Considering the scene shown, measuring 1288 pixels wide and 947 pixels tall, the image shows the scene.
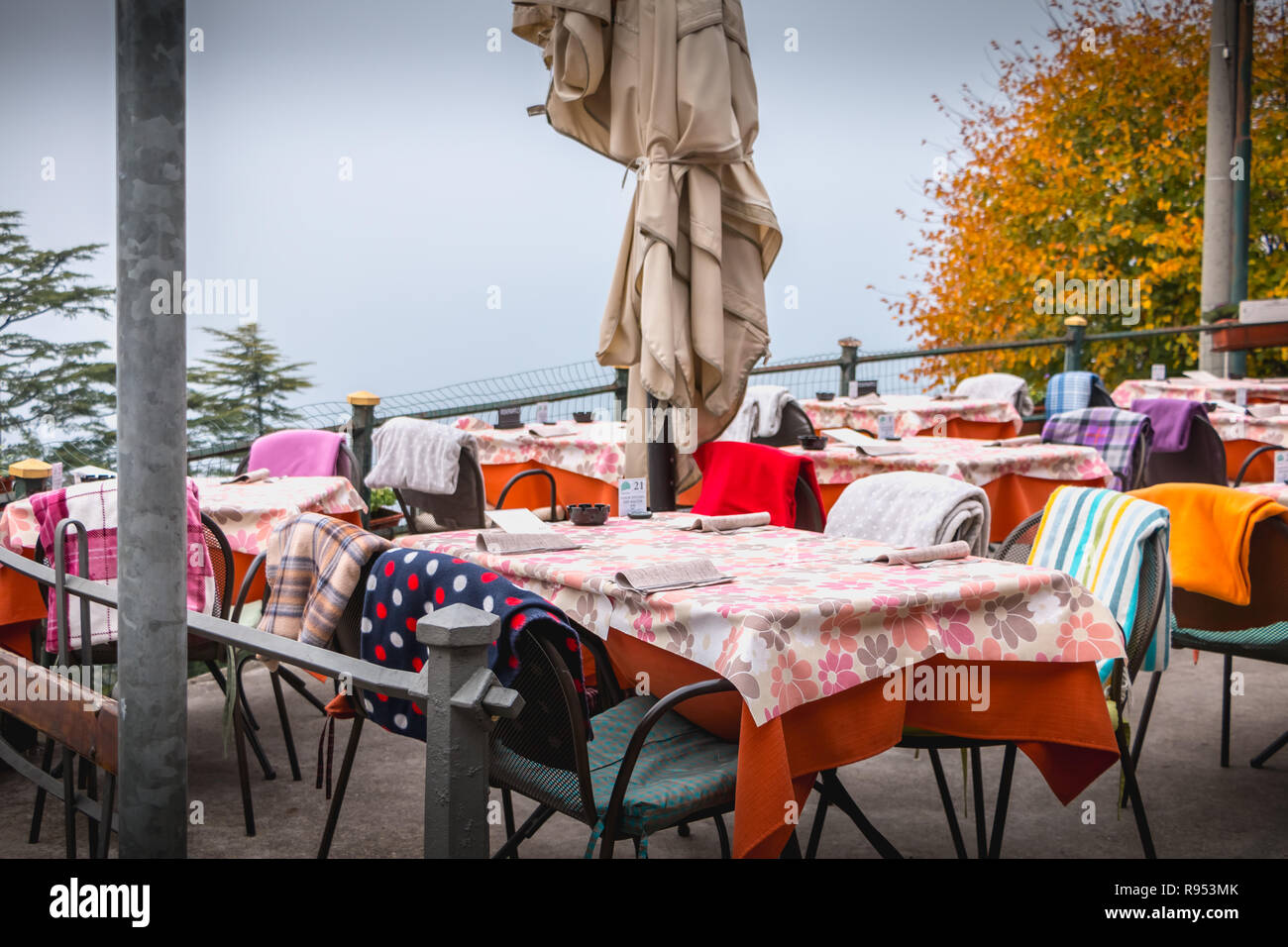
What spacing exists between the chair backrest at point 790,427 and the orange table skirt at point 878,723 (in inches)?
158

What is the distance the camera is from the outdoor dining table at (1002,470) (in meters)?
4.61

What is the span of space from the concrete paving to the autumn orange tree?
9.11 meters

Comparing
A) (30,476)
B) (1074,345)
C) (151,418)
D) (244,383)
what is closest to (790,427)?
(30,476)

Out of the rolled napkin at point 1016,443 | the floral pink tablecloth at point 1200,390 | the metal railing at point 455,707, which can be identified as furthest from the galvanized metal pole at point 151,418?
the floral pink tablecloth at point 1200,390

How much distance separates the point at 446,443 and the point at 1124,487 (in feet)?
10.6

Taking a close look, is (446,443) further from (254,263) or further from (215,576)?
(254,263)

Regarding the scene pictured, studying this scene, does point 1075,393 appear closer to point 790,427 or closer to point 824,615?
point 790,427

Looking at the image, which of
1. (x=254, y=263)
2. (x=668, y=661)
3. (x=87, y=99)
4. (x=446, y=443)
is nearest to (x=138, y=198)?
(x=668, y=661)

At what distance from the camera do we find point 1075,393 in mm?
7484

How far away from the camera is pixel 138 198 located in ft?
4.30

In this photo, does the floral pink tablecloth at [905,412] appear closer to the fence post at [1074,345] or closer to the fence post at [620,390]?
the fence post at [620,390]

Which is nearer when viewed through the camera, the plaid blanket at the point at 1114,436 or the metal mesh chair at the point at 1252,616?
the metal mesh chair at the point at 1252,616

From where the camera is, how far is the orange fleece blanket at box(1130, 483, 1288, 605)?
291 centimetres

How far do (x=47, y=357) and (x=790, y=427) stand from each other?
5.75 meters
